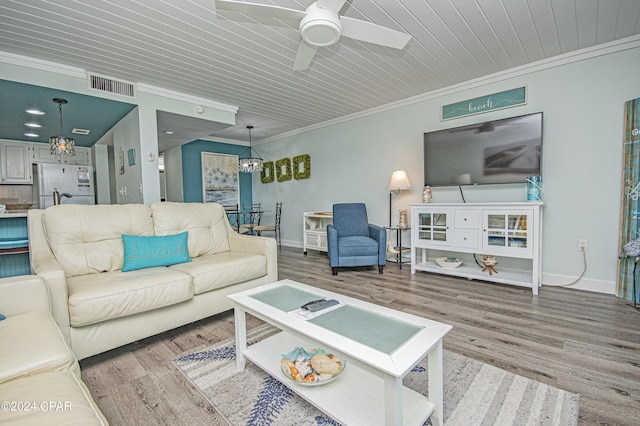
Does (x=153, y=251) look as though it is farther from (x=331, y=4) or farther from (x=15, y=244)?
(x=331, y=4)

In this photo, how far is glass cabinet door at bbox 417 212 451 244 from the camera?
11.4 ft

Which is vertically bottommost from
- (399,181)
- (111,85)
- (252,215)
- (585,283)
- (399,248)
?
(585,283)

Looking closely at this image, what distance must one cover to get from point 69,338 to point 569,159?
4.48 m

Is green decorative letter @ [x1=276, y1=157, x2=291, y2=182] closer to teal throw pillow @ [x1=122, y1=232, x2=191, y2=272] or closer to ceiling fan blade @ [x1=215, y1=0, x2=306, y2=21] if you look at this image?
teal throw pillow @ [x1=122, y1=232, x2=191, y2=272]

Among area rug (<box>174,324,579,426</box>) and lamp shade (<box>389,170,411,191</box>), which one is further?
lamp shade (<box>389,170,411,191</box>)

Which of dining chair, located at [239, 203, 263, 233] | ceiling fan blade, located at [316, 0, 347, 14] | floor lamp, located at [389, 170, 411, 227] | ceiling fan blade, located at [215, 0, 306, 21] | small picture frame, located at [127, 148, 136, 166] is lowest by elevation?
dining chair, located at [239, 203, 263, 233]

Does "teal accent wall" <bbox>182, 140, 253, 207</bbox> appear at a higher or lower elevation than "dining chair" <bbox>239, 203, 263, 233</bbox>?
higher

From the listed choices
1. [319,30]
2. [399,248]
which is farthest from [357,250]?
[319,30]

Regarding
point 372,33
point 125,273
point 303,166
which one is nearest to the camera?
point 372,33

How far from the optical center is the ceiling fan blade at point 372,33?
6.10 ft

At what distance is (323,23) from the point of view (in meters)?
1.78

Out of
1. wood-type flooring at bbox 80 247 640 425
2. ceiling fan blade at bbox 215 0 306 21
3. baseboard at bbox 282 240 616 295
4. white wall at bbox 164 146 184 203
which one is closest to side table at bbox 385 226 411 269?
wood-type flooring at bbox 80 247 640 425

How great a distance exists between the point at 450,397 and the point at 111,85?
4.25 meters

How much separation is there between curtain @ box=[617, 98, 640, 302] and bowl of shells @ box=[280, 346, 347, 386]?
2942 mm
